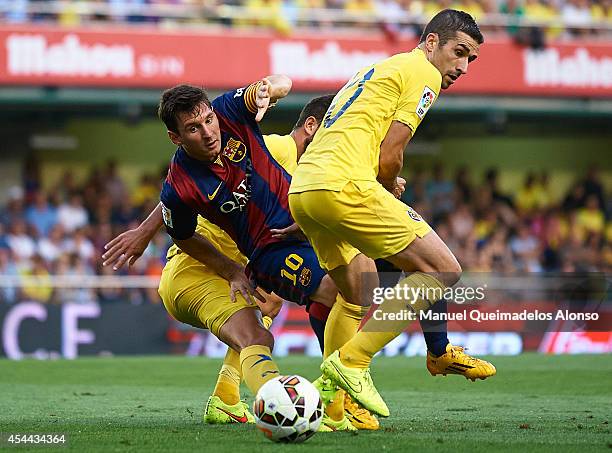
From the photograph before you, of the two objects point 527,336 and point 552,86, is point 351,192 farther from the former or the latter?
point 552,86

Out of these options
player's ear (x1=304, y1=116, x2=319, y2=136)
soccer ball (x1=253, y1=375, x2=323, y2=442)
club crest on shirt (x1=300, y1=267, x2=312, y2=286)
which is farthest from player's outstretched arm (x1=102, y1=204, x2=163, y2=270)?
soccer ball (x1=253, y1=375, x2=323, y2=442)

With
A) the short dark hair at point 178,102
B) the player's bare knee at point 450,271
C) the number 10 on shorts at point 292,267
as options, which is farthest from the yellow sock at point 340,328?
the short dark hair at point 178,102

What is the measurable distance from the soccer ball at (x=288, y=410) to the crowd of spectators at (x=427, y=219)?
410 inches

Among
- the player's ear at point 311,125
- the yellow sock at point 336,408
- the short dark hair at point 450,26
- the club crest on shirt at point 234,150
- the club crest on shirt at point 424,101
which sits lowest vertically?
the yellow sock at point 336,408

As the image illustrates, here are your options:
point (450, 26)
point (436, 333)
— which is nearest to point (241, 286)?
point (436, 333)

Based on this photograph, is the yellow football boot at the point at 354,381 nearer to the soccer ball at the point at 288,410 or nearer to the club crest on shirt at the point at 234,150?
the soccer ball at the point at 288,410

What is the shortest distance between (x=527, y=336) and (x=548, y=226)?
4.73 metres

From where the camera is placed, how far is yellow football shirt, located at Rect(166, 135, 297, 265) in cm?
725

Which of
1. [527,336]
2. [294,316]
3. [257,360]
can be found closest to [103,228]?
[294,316]

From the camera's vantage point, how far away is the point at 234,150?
6.52 m

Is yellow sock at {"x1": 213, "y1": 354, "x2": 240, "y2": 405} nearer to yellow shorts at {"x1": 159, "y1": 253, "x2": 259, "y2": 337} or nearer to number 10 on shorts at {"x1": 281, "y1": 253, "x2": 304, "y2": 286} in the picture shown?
yellow shorts at {"x1": 159, "y1": 253, "x2": 259, "y2": 337}

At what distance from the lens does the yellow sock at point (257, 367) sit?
19.2 feet

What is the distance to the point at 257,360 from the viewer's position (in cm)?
598

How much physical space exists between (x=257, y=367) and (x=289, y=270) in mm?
793
